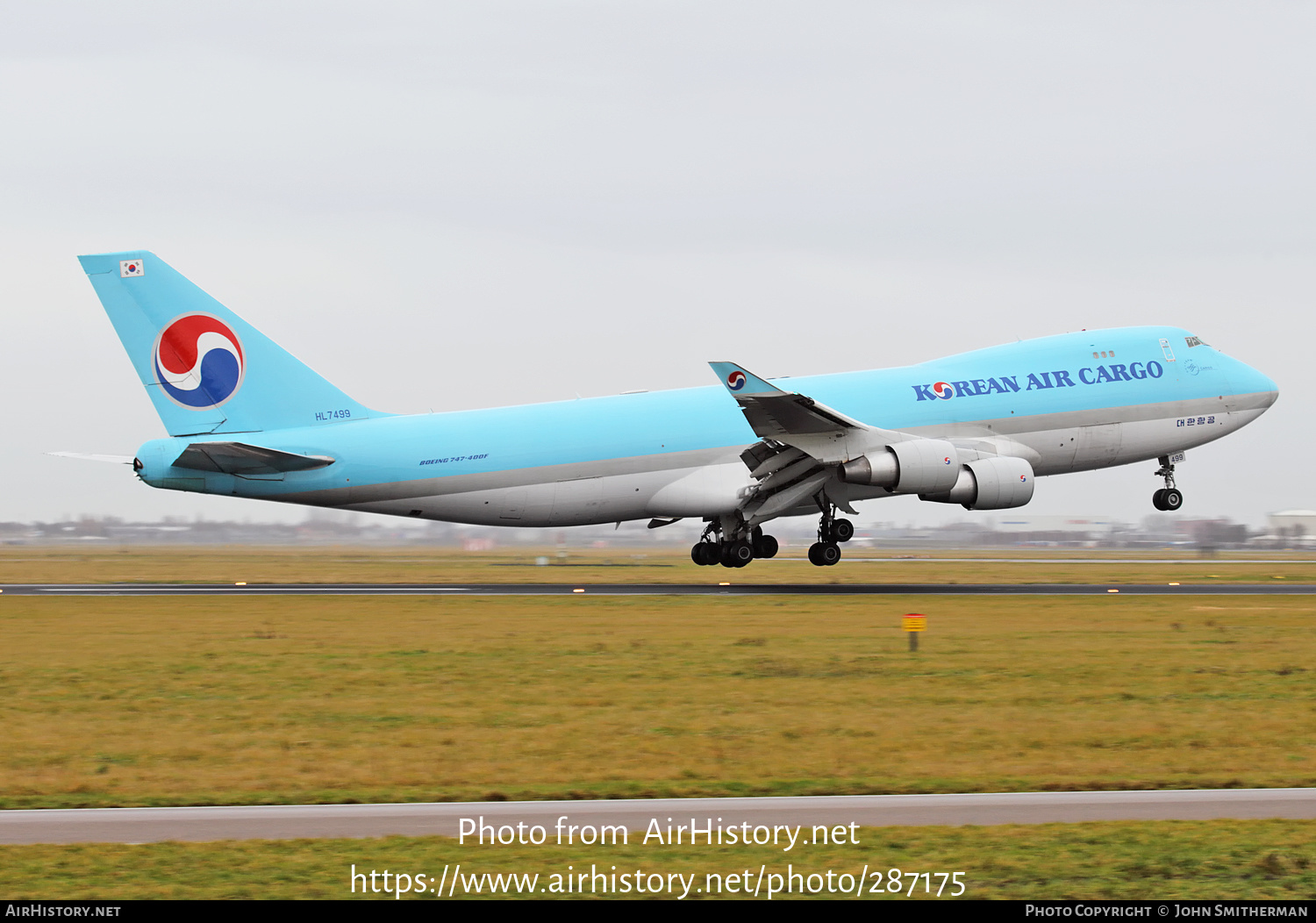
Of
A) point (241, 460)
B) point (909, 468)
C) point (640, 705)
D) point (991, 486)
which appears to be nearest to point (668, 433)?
point (909, 468)

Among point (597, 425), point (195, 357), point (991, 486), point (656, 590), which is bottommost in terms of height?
point (656, 590)

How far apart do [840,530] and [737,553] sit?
12.2ft

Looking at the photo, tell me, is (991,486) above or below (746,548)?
above

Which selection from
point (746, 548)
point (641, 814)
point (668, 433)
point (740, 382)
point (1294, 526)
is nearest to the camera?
point (641, 814)

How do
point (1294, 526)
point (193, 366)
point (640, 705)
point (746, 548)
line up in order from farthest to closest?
point (1294, 526) → point (746, 548) → point (193, 366) → point (640, 705)

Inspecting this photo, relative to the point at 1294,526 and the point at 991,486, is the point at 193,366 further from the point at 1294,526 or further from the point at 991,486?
the point at 1294,526

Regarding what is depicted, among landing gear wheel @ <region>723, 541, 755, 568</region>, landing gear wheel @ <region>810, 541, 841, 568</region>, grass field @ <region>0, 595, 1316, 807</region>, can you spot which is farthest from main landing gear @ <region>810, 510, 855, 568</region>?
grass field @ <region>0, 595, 1316, 807</region>

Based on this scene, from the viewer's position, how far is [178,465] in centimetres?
3909

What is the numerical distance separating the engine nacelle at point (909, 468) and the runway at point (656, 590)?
10.8ft

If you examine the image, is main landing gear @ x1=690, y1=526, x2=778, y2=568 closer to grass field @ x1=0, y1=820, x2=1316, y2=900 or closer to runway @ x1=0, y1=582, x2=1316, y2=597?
runway @ x1=0, y1=582, x2=1316, y2=597

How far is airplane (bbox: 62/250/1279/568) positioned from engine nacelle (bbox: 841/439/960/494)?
0.05 m

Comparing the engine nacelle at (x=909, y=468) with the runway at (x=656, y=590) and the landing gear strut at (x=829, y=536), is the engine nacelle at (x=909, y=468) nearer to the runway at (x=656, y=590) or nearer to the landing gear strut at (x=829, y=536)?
the landing gear strut at (x=829, y=536)

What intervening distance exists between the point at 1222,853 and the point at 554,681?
12.2 meters

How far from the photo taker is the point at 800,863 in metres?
10.3
